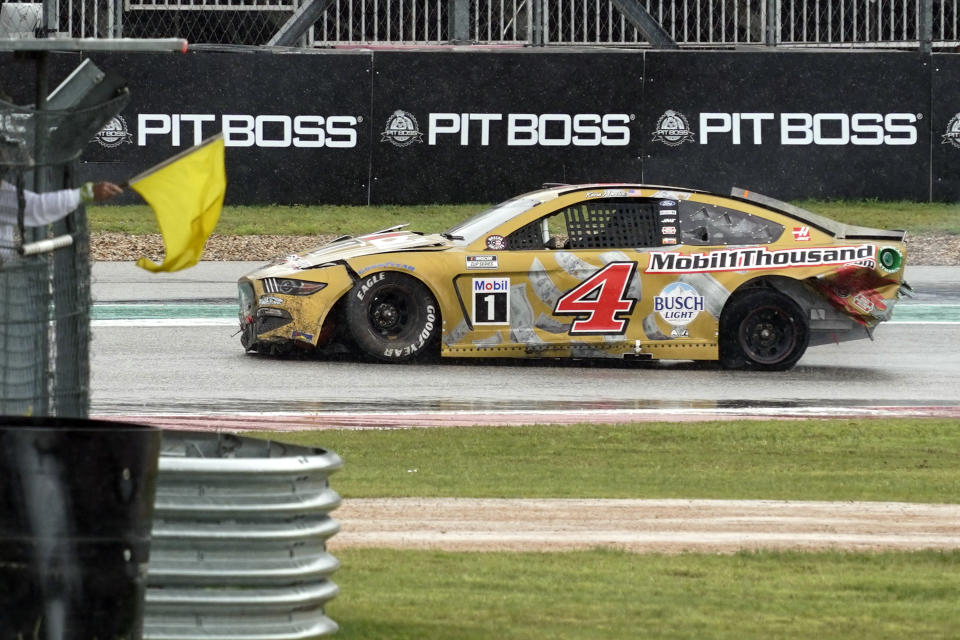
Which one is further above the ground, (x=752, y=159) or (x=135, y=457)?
(x=752, y=159)

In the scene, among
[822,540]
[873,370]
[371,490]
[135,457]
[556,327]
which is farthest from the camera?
[873,370]

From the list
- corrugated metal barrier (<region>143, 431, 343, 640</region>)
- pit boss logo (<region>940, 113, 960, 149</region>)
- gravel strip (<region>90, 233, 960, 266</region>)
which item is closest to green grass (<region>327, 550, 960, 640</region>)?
corrugated metal barrier (<region>143, 431, 343, 640</region>)

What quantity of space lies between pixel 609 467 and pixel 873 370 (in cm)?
518

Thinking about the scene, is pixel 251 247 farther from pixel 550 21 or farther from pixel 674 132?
pixel 550 21

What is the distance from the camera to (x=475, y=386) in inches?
505

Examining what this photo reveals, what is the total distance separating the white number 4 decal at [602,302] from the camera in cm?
1320

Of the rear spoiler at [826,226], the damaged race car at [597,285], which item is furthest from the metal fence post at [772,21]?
the damaged race car at [597,285]

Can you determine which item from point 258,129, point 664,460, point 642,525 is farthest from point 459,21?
point 642,525

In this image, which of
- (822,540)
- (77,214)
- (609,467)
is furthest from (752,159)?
(77,214)

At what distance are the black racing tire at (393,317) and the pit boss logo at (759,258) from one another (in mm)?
1699

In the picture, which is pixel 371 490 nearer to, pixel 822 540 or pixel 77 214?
pixel 822 540

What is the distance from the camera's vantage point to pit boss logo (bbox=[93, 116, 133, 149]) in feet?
65.8

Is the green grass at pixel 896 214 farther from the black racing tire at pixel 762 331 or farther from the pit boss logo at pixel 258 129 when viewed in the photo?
the black racing tire at pixel 762 331

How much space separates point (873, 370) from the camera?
14.2 metres
